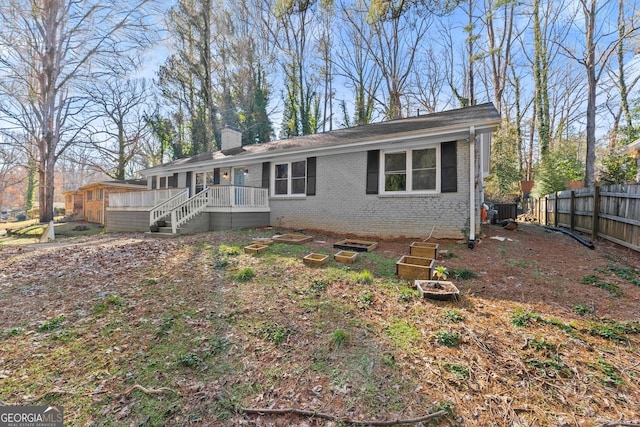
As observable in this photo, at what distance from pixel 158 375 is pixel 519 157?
79.8 feet

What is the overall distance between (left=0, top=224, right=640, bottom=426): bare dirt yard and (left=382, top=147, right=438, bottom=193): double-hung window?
11.3ft

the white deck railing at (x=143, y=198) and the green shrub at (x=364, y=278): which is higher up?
the white deck railing at (x=143, y=198)

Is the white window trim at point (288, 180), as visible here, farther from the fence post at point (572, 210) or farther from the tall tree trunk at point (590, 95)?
the tall tree trunk at point (590, 95)

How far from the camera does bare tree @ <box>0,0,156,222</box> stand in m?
14.6

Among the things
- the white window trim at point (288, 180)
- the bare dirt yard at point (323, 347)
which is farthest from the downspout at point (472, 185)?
the white window trim at point (288, 180)

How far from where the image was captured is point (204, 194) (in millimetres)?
10453

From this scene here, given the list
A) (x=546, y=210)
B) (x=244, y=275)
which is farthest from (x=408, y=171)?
(x=546, y=210)

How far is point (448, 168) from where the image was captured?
7539mm

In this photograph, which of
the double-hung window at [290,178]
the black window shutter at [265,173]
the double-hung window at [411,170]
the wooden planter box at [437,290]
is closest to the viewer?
the wooden planter box at [437,290]

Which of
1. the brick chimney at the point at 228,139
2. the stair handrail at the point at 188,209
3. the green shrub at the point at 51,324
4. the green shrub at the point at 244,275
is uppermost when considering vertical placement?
the brick chimney at the point at 228,139

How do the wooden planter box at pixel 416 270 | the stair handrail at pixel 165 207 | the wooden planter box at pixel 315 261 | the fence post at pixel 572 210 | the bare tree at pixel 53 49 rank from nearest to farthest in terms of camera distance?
the wooden planter box at pixel 416 270 → the wooden planter box at pixel 315 261 → the fence post at pixel 572 210 → the stair handrail at pixel 165 207 → the bare tree at pixel 53 49

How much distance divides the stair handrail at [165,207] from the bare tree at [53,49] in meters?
11.7

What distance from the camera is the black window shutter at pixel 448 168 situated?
7453mm

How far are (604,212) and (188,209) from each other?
13.1 metres
